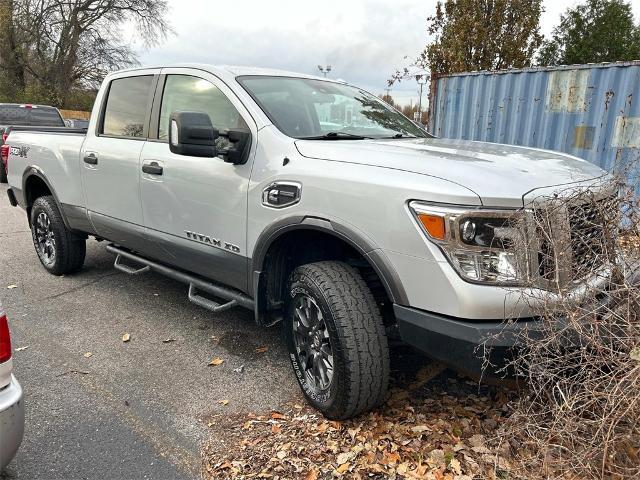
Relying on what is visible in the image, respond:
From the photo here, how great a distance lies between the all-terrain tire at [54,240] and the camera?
5.13 meters

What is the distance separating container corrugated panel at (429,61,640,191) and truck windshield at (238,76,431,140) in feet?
13.3

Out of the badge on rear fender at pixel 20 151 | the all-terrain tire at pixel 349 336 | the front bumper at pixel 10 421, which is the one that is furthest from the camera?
the badge on rear fender at pixel 20 151

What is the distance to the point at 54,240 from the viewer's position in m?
5.19

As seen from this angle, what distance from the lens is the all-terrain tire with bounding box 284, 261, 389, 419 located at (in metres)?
2.55

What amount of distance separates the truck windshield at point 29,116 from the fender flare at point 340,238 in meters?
12.0

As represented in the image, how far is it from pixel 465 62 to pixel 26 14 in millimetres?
25127

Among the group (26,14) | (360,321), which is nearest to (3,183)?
(360,321)

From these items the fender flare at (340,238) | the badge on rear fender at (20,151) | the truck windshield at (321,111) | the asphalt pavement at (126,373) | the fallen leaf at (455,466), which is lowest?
the asphalt pavement at (126,373)

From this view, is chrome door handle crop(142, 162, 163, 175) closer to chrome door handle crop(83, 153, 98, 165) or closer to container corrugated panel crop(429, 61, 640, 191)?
chrome door handle crop(83, 153, 98, 165)

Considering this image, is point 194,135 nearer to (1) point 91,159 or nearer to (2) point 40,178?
(1) point 91,159

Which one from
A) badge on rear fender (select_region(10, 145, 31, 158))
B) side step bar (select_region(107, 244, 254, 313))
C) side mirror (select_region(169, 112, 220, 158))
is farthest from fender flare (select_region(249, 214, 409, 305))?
badge on rear fender (select_region(10, 145, 31, 158))

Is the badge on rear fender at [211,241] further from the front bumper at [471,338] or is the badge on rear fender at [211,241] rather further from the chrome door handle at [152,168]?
the front bumper at [471,338]

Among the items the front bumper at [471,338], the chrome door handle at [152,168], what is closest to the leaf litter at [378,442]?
the front bumper at [471,338]

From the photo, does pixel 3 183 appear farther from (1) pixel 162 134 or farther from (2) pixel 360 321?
Answer: (2) pixel 360 321
